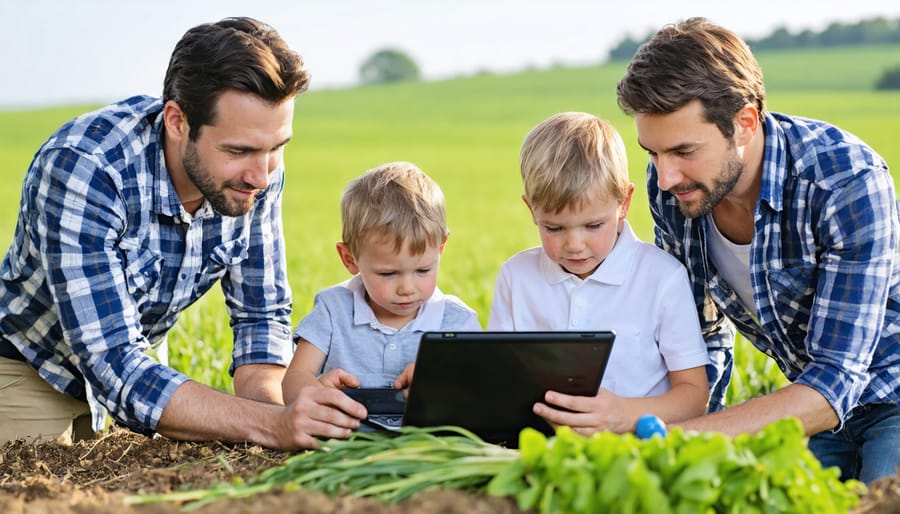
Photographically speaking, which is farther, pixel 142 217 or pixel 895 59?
pixel 895 59

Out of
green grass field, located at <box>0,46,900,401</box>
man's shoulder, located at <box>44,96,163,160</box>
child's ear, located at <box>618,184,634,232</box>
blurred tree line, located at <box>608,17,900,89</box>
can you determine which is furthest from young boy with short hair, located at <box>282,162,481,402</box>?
blurred tree line, located at <box>608,17,900,89</box>

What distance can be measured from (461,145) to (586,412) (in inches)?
1212

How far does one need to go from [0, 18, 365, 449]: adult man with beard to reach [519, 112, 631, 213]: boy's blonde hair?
3.13 ft

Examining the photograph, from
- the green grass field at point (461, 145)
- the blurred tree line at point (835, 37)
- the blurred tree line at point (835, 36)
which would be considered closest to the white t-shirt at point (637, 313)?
the green grass field at point (461, 145)

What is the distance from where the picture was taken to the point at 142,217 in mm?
3967

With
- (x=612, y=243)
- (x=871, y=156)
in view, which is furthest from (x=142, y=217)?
(x=871, y=156)

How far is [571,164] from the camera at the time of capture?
349cm

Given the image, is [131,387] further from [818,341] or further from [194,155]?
[818,341]

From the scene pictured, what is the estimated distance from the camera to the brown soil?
2.39m

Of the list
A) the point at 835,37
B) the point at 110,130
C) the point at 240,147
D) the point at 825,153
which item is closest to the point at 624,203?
the point at 825,153

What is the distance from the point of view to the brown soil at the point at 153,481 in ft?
7.86

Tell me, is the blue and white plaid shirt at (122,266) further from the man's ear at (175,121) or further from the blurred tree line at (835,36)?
the blurred tree line at (835,36)

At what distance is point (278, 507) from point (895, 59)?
3946cm

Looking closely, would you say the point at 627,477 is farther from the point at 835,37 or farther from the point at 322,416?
the point at 835,37
